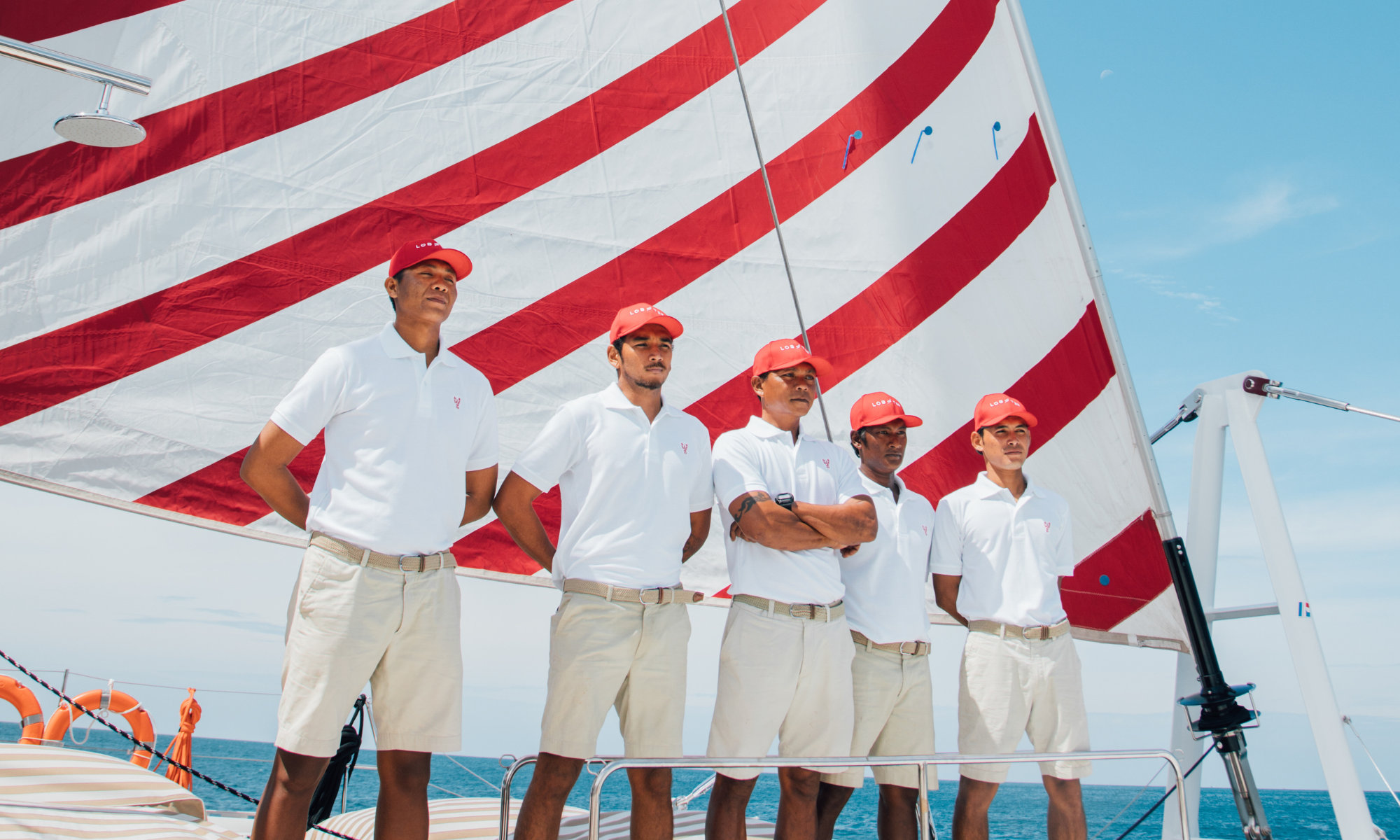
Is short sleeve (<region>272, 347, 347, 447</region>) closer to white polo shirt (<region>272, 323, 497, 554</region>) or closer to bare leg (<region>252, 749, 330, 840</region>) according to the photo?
white polo shirt (<region>272, 323, 497, 554</region>)

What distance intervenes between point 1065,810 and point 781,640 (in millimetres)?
1025

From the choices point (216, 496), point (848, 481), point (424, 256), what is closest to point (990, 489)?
point (848, 481)

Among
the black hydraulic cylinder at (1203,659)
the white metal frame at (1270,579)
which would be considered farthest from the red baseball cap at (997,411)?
the white metal frame at (1270,579)

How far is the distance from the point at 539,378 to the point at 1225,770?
2.58 m

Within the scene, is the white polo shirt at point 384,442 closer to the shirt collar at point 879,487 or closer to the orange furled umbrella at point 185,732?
the shirt collar at point 879,487

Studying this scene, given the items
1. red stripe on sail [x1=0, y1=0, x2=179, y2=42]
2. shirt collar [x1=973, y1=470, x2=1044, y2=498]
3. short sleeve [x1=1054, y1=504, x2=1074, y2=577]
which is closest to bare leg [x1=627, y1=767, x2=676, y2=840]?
shirt collar [x1=973, y1=470, x2=1044, y2=498]

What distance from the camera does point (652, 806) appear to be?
2141 millimetres

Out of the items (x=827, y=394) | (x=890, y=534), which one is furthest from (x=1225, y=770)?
(x=827, y=394)

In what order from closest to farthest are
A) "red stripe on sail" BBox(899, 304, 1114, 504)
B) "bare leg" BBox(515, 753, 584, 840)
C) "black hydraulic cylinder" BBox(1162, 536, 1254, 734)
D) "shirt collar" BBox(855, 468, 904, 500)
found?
"bare leg" BBox(515, 753, 584, 840), "shirt collar" BBox(855, 468, 904, 500), "black hydraulic cylinder" BBox(1162, 536, 1254, 734), "red stripe on sail" BBox(899, 304, 1114, 504)

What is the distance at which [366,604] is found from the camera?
74.4 inches

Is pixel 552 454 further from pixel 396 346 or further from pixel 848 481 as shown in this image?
pixel 848 481

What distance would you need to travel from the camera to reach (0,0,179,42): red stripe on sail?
2.53m

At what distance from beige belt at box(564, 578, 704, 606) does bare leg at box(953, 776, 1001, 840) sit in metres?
1.05

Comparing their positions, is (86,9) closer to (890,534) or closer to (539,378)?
(539,378)
